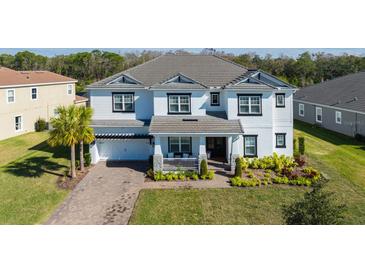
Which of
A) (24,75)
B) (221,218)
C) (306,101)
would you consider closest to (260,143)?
(221,218)

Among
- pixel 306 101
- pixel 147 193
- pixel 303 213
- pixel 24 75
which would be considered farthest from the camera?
pixel 306 101

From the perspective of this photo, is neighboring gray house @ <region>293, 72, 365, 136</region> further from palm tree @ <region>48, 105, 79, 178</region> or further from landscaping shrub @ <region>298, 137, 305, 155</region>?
palm tree @ <region>48, 105, 79, 178</region>

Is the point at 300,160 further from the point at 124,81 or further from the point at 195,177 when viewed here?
the point at 124,81

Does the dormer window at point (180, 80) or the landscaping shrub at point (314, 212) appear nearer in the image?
the landscaping shrub at point (314, 212)

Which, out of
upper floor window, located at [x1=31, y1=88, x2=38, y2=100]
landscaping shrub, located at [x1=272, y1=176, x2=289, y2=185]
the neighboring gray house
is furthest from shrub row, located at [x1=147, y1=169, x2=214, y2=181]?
upper floor window, located at [x1=31, y1=88, x2=38, y2=100]

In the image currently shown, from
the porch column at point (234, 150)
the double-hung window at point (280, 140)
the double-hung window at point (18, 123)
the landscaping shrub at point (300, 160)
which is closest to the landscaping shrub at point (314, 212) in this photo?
the porch column at point (234, 150)

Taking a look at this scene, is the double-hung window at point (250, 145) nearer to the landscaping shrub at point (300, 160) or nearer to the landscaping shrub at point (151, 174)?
Answer: the landscaping shrub at point (300, 160)

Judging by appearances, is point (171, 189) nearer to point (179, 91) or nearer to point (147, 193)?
point (147, 193)
